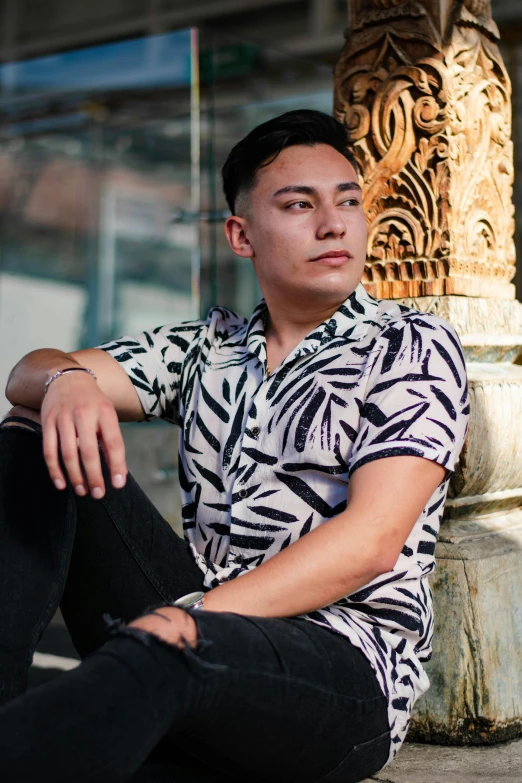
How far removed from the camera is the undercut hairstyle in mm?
2031

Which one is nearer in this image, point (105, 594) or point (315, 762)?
point (315, 762)

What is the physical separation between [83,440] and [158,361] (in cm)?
53

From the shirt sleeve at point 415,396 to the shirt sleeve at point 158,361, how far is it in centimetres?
54

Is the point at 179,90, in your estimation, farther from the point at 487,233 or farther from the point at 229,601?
the point at 229,601

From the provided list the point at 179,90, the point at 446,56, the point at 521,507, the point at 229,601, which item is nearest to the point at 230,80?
the point at 179,90

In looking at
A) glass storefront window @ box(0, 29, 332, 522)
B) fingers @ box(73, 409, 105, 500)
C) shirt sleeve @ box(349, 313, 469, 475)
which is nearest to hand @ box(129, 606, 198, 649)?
fingers @ box(73, 409, 105, 500)

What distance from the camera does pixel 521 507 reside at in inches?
95.9

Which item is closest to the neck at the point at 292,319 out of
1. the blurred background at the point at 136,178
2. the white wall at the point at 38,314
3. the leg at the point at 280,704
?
the leg at the point at 280,704

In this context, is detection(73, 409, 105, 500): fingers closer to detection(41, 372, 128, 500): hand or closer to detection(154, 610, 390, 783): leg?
detection(41, 372, 128, 500): hand

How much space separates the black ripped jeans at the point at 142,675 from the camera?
1.30m

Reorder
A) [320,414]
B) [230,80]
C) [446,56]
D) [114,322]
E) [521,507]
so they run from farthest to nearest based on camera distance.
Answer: [114,322] → [230,80] → [521,507] → [446,56] → [320,414]

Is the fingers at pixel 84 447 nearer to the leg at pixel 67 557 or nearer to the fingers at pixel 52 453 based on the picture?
the fingers at pixel 52 453

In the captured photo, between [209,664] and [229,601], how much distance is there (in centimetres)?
20

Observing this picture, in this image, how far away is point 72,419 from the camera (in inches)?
67.6
